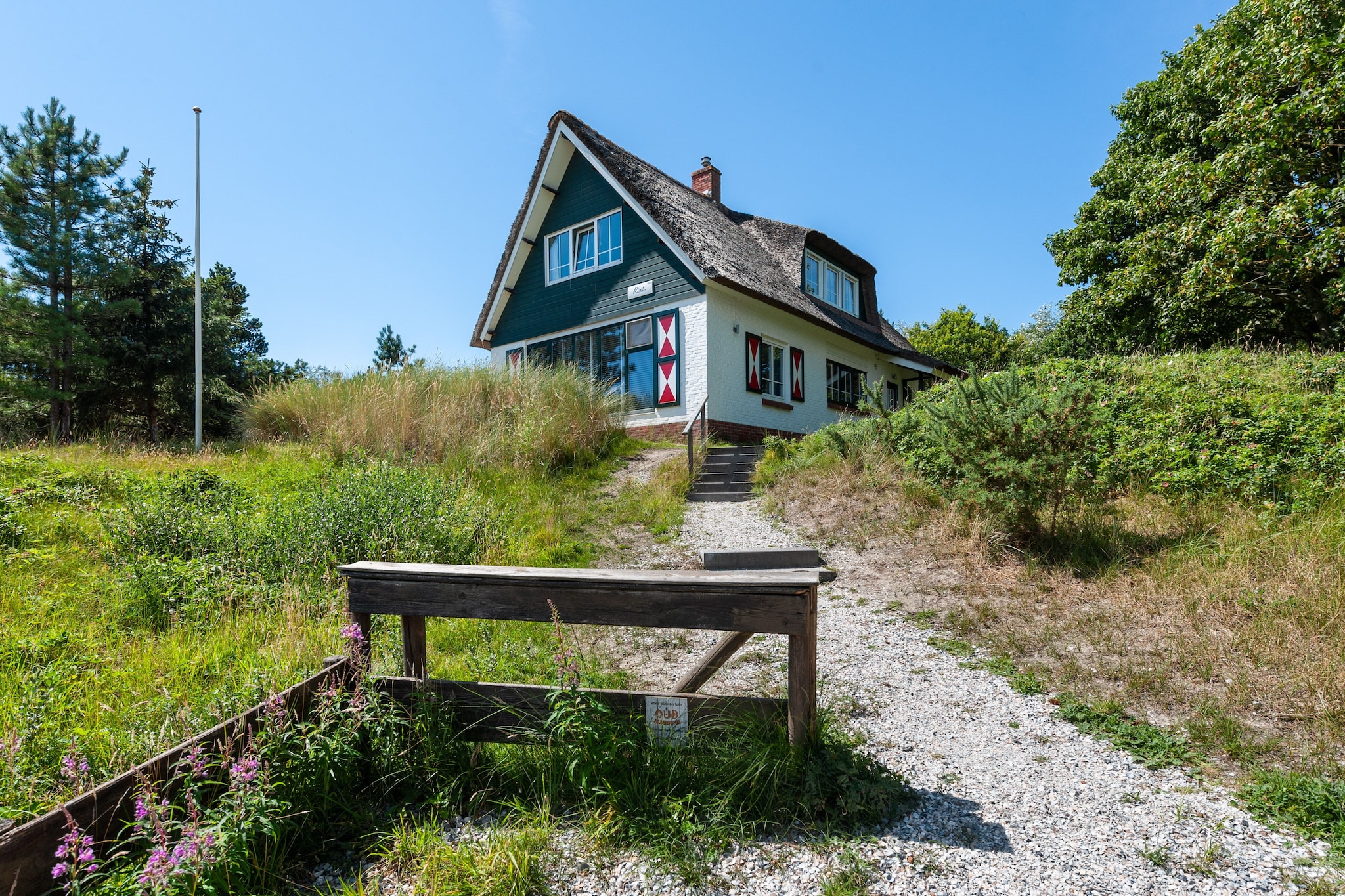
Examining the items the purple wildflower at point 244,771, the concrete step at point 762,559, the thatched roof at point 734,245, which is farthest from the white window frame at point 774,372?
the purple wildflower at point 244,771

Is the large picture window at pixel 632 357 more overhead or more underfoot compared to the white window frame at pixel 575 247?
more underfoot

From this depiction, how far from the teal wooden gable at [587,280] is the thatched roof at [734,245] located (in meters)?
0.53

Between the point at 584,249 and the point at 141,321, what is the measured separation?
12.9m

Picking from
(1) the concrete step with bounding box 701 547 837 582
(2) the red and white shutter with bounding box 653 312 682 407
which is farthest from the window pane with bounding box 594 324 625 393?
(1) the concrete step with bounding box 701 547 837 582

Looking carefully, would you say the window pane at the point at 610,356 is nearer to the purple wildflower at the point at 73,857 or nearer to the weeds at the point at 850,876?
the weeds at the point at 850,876

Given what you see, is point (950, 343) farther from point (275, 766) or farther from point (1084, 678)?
point (275, 766)

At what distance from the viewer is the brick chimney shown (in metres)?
18.1

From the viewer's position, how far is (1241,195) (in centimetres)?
1056

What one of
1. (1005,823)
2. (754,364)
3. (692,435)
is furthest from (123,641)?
(754,364)

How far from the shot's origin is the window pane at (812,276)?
1670 centimetres

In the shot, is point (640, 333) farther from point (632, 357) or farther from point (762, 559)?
point (762, 559)

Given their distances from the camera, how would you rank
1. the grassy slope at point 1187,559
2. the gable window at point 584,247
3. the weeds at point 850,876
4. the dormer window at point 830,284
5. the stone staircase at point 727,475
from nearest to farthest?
the weeds at point 850,876
the grassy slope at point 1187,559
the stone staircase at point 727,475
the gable window at point 584,247
the dormer window at point 830,284

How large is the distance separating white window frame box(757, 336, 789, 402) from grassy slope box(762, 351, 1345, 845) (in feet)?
19.4

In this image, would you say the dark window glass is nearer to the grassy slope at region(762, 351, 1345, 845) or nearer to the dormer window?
the dormer window
